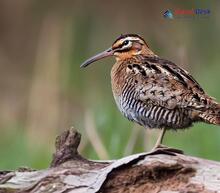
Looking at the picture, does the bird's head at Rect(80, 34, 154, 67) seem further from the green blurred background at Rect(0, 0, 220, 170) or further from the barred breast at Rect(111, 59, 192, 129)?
the green blurred background at Rect(0, 0, 220, 170)

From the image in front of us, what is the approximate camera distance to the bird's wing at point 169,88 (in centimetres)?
734

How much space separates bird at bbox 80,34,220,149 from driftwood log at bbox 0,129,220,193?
75cm

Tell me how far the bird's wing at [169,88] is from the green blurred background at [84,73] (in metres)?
1.28

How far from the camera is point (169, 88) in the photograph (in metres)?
7.45

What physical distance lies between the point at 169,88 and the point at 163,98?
0.10 meters

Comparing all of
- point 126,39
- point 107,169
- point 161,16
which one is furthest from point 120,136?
point 161,16

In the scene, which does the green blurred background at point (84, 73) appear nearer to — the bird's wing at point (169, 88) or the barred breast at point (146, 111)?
the barred breast at point (146, 111)

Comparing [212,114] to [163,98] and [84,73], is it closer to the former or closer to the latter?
[163,98]

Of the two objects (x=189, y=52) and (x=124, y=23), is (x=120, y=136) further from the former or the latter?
(x=124, y=23)

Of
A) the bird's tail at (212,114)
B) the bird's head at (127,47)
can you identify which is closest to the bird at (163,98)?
the bird's tail at (212,114)

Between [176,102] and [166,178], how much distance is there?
1.08 m

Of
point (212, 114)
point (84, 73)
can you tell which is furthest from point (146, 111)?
point (84, 73)

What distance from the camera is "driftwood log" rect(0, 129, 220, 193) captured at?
6.35 metres

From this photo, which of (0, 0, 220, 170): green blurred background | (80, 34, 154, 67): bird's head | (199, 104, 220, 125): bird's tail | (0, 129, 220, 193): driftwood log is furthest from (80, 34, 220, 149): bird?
(0, 0, 220, 170): green blurred background
